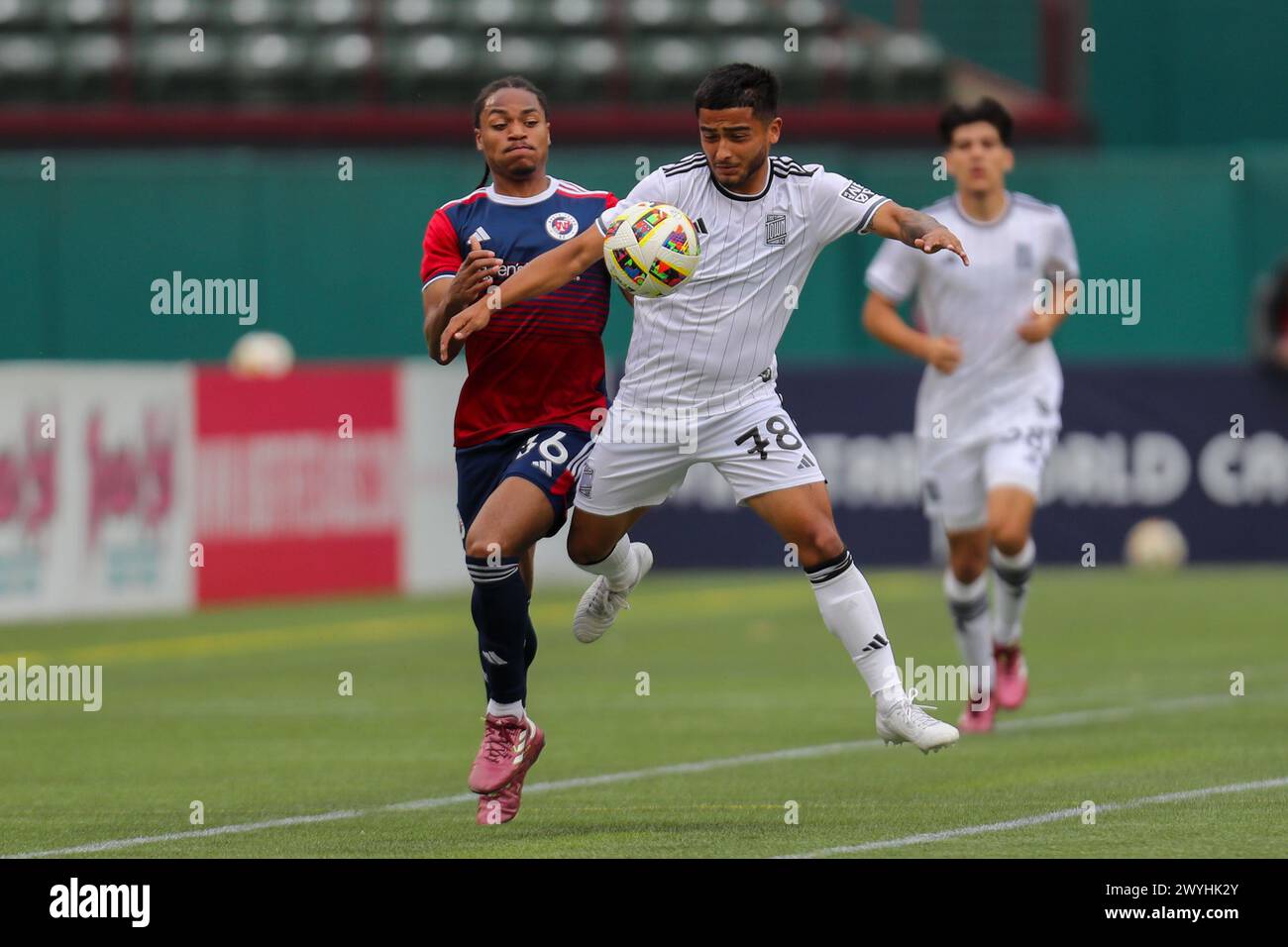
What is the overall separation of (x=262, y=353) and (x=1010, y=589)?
1240 centimetres

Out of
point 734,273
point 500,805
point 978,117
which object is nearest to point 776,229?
point 734,273

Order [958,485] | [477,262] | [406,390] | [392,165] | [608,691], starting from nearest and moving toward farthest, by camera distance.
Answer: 1. [477,262]
2. [958,485]
3. [608,691]
4. [406,390]
5. [392,165]

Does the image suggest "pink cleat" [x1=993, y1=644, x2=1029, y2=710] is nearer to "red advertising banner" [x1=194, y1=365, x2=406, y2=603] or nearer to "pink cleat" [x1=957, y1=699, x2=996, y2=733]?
"pink cleat" [x1=957, y1=699, x2=996, y2=733]

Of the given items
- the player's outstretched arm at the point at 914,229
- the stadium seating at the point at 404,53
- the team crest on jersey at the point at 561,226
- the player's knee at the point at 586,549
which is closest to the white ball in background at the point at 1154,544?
the stadium seating at the point at 404,53

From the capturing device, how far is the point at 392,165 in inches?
964

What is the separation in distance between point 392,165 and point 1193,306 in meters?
8.24

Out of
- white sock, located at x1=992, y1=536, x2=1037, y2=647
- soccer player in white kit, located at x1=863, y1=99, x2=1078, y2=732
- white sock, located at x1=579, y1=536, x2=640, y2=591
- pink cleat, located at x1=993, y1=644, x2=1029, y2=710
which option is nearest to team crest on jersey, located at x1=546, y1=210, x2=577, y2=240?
white sock, located at x1=579, y1=536, x2=640, y2=591

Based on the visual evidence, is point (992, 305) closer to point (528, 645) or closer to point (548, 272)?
point (528, 645)

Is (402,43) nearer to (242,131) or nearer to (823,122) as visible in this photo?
(242,131)

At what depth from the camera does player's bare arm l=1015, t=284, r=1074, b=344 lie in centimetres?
1178

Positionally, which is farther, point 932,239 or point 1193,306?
point 1193,306

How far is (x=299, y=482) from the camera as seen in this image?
19.5m

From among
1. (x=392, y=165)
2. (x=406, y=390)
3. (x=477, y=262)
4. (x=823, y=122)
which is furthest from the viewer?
(x=823, y=122)
